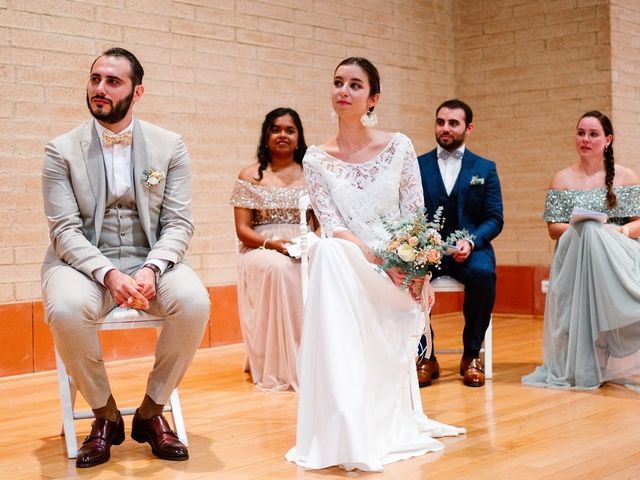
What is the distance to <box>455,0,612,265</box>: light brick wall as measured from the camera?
828cm

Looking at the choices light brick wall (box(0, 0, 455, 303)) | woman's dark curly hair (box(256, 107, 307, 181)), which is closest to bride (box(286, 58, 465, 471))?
woman's dark curly hair (box(256, 107, 307, 181))

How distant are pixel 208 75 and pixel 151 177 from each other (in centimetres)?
310

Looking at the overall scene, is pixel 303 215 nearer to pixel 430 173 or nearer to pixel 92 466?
pixel 430 173

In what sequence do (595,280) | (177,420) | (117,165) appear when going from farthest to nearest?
(595,280)
(117,165)
(177,420)

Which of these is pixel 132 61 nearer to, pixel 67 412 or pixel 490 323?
pixel 67 412

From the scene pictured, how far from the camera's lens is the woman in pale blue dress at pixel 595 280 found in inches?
206

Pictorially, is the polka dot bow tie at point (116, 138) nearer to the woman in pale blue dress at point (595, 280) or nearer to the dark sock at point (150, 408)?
the dark sock at point (150, 408)

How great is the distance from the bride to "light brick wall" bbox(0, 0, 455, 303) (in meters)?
2.53

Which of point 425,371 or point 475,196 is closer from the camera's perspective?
point 425,371

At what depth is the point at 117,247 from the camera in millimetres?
4074

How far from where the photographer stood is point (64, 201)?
13.0ft

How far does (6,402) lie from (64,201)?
1.65 meters

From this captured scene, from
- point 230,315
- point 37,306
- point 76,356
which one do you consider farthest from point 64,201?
point 230,315

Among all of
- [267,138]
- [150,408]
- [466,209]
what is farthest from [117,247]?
[466,209]
